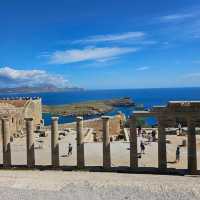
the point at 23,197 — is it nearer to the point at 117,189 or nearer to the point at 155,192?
the point at 117,189

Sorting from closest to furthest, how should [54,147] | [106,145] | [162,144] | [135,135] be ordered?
1. [162,144]
2. [135,135]
3. [106,145]
4. [54,147]

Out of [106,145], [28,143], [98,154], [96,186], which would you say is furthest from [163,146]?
[98,154]

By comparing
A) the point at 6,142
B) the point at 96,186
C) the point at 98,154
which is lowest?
the point at 96,186

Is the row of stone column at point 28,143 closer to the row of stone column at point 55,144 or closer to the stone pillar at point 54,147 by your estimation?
the row of stone column at point 55,144

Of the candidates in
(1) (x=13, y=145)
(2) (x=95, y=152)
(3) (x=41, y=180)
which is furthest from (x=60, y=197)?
(1) (x=13, y=145)

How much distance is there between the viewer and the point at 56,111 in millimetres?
146000

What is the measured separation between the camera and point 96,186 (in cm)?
2419

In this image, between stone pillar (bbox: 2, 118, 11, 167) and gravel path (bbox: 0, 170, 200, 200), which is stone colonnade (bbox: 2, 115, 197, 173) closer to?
stone pillar (bbox: 2, 118, 11, 167)

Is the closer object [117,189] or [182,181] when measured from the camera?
[117,189]

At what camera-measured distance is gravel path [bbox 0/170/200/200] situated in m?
22.5

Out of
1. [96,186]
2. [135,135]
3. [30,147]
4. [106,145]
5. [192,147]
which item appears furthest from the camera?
[30,147]

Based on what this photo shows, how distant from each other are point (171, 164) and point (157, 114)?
728cm

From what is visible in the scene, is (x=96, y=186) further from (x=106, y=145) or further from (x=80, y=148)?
(x=80, y=148)

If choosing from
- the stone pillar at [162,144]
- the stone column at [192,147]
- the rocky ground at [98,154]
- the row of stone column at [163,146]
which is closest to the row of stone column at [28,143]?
the rocky ground at [98,154]
